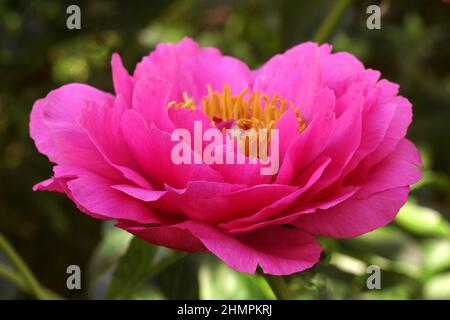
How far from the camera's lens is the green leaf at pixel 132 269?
506 mm

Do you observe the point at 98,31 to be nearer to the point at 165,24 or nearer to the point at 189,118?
the point at 165,24

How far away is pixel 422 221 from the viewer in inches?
29.5

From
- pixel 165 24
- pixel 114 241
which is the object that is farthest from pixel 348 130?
pixel 165 24

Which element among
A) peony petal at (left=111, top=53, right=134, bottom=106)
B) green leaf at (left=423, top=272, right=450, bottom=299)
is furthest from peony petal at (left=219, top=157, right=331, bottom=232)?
green leaf at (left=423, top=272, right=450, bottom=299)

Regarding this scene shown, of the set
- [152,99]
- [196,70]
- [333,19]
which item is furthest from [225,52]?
[152,99]

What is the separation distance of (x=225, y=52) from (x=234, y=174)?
58 centimetres

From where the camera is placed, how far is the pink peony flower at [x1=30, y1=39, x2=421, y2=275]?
1.23ft

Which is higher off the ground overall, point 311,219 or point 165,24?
point 165,24

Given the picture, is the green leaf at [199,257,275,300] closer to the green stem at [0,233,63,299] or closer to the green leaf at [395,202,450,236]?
the green stem at [0,233,63,299]

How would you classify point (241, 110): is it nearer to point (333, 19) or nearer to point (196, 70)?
point (196, 70)

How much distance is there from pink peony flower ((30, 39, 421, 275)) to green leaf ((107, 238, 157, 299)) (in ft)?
0.33

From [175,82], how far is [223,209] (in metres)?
0.15

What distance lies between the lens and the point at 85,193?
377 mm

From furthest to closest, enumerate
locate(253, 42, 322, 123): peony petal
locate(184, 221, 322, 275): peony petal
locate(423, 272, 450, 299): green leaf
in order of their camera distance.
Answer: locate(423, 272, 450, 299): green leaf
locate(253, 42, 322, 123): peony petal
locate(184, 221, 322, 275): peony petal
